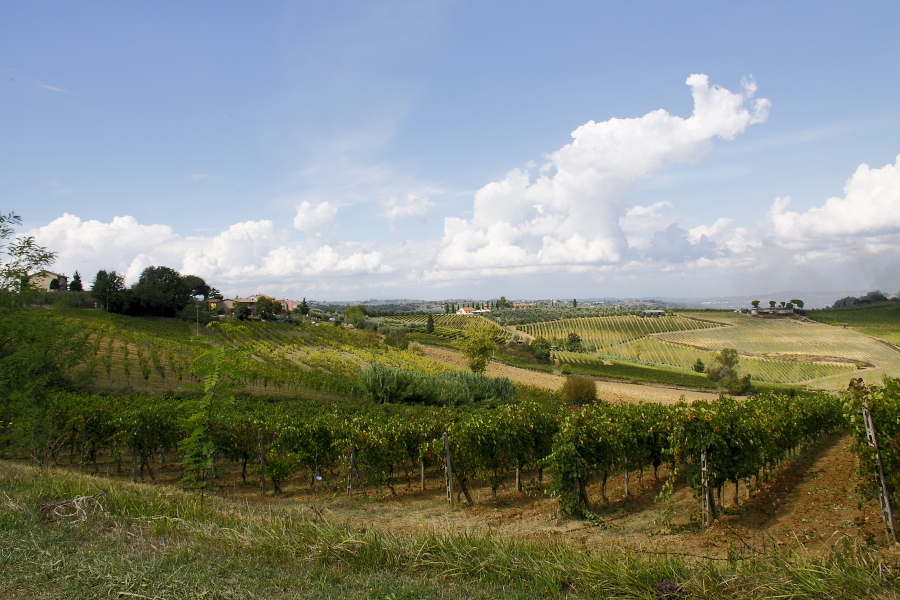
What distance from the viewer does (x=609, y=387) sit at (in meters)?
44.9

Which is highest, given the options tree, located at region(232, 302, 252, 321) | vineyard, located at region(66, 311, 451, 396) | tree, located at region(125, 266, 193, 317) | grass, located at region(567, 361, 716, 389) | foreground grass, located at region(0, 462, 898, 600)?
tree, located at region(125, 266, 193, 317)

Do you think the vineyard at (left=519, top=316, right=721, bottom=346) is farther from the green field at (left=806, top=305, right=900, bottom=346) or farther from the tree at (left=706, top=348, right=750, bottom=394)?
the tree at (left=706, top=348, right=750, bottom=394)

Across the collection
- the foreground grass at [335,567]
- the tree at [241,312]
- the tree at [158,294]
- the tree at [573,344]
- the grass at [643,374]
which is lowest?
the grass at [643,374]

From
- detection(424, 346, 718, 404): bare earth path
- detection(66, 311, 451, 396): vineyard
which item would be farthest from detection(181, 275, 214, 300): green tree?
detection(424, 346, 718, 404): bare earth path

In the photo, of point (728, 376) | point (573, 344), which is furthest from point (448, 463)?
point (573, 344)

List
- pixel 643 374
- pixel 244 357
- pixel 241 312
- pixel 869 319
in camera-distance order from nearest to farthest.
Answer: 1. pixel 244 357
2. pixel 643 374
3. pixel 241 312
4. pixel 869 319

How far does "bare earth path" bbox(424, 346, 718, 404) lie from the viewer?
39041 mm

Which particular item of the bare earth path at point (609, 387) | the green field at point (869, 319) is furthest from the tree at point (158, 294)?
the green field at point (869, 319)

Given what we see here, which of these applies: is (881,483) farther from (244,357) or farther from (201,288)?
(201,288)

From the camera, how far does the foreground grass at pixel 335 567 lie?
13.3 feet

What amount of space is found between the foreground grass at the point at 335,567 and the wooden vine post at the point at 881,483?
190 cm

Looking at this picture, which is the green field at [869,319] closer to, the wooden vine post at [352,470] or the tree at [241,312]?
the wooden vine post at [352,470]

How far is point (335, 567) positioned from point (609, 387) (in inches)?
1732

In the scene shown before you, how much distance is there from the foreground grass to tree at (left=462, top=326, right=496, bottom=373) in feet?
108
